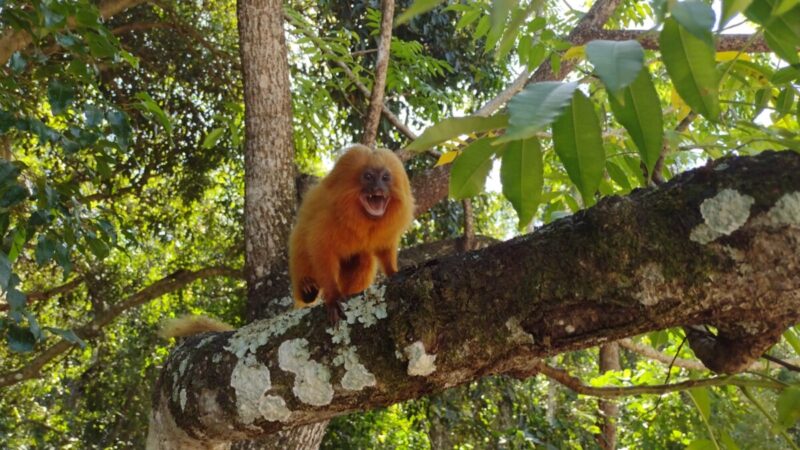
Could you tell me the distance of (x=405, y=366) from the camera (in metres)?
1.61

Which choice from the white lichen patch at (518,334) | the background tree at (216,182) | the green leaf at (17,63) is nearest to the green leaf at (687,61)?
the white lichen patch at (518,334)

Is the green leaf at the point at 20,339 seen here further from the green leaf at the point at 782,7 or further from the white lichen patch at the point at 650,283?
→ the green leaf at the point at 782,7

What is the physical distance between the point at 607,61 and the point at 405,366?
3.07 ft

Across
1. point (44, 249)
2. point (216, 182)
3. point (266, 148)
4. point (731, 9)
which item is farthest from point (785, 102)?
point (216, 182)

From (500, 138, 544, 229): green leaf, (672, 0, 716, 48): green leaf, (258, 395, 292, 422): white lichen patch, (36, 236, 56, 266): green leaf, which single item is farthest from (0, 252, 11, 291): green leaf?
(672, 0, 716, 48): green leaf

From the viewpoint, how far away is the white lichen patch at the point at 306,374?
5.53 ft

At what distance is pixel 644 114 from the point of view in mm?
1104

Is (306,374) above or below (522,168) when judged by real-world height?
below

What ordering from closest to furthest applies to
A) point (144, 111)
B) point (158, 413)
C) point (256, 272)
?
point (158, 413)
point (144, 111)
point (256, 272)

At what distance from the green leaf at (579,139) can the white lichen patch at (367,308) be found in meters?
0.68

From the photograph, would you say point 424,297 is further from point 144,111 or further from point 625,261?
point 144,111

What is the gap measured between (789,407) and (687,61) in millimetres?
914

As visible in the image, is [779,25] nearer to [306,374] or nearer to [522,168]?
[522,168]

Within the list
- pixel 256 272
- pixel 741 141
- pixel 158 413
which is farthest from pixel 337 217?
pixel 741 141
